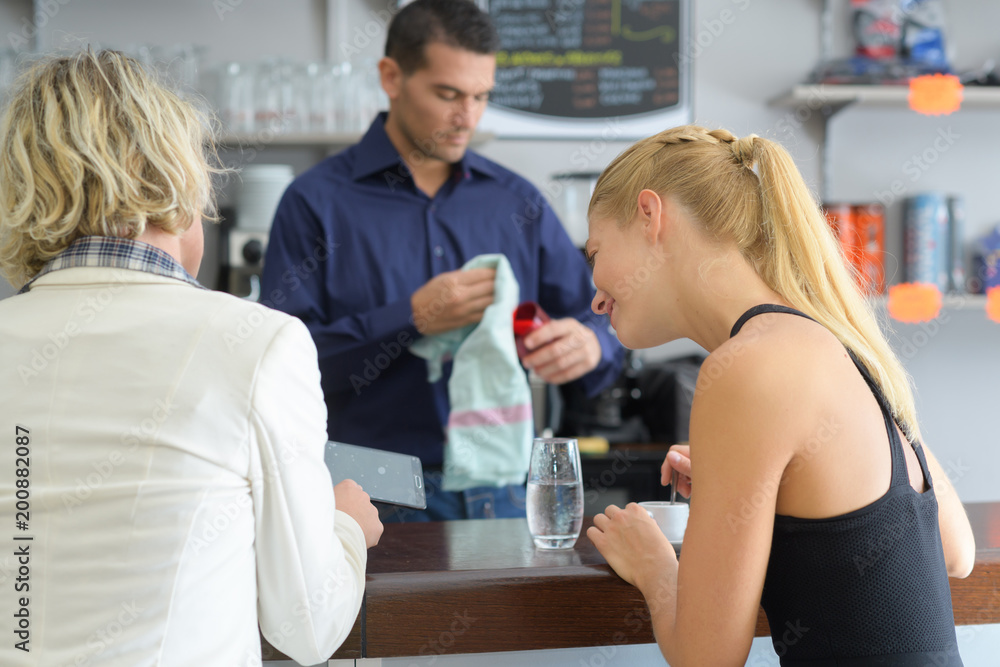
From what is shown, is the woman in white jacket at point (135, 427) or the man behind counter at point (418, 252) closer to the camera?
the woman in white jacket at point (135, 427)

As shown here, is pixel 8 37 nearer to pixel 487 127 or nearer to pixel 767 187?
pixel 487 127

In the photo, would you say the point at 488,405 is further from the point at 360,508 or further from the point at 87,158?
the point at 87,158

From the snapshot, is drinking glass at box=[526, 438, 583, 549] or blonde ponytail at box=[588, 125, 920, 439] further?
drinking glass at box=[526, 438, 583, 549]

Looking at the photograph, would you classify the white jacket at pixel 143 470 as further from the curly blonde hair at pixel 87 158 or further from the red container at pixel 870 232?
the red container at pixel 870 232

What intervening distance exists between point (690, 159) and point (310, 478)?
64 cm

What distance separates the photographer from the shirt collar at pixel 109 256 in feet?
3.02

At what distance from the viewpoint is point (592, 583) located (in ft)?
3.76

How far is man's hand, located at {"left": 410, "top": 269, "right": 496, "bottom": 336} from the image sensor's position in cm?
183

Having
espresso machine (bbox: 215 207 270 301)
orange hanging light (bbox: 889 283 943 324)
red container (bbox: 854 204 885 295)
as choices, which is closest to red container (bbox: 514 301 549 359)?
espresso machine (bbox: 215 207 270 301)

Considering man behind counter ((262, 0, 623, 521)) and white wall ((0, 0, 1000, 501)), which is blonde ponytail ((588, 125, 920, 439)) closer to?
man behind counter ((262, 0, 623, 521))

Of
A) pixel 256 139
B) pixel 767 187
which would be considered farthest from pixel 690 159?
pixel 256 139

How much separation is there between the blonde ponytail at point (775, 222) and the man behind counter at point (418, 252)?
0.73 meters

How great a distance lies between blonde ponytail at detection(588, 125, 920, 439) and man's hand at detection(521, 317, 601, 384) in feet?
2.24

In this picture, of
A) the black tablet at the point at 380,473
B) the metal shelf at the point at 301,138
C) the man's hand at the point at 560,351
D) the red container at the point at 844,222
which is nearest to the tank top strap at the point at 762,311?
the black tablet at the point at 380,473
